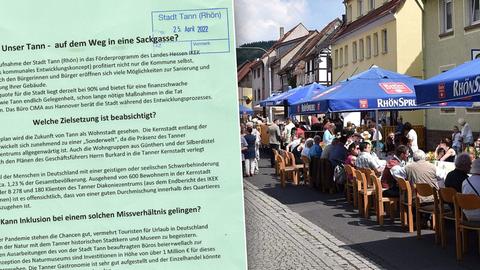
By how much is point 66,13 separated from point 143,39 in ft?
0.87

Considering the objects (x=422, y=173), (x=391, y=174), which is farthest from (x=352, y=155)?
(x=422, y=173)

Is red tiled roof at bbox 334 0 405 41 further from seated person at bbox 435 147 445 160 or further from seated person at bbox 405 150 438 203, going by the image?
seated person at bbox 405 150 438 203

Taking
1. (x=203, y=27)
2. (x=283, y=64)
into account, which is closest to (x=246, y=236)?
(x=203, y=27)

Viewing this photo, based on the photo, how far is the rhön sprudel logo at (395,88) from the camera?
1196cm

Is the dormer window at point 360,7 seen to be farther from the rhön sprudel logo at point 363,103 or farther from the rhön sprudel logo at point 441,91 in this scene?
the rhön sprudel logo at point 441,91

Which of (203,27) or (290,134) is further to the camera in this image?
(290,134)

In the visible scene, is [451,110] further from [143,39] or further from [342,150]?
[143,39]

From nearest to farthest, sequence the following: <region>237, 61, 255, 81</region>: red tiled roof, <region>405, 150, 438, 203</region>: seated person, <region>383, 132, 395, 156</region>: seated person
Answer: <region>237, 61, 255, 81</region>: red tiled roof → <region>405, 150, 438, 203</region>: seated person → <region>383, 132, 395, 156</region>: seated person

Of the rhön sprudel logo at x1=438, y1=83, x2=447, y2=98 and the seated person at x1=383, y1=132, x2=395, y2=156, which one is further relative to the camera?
the seated person at x1=383, y1=132, x2=395, y2=156

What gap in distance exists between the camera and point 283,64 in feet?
246

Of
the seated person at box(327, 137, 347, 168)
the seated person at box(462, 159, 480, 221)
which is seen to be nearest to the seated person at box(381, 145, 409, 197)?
the seated person at box(462, 159, 480, 221)
